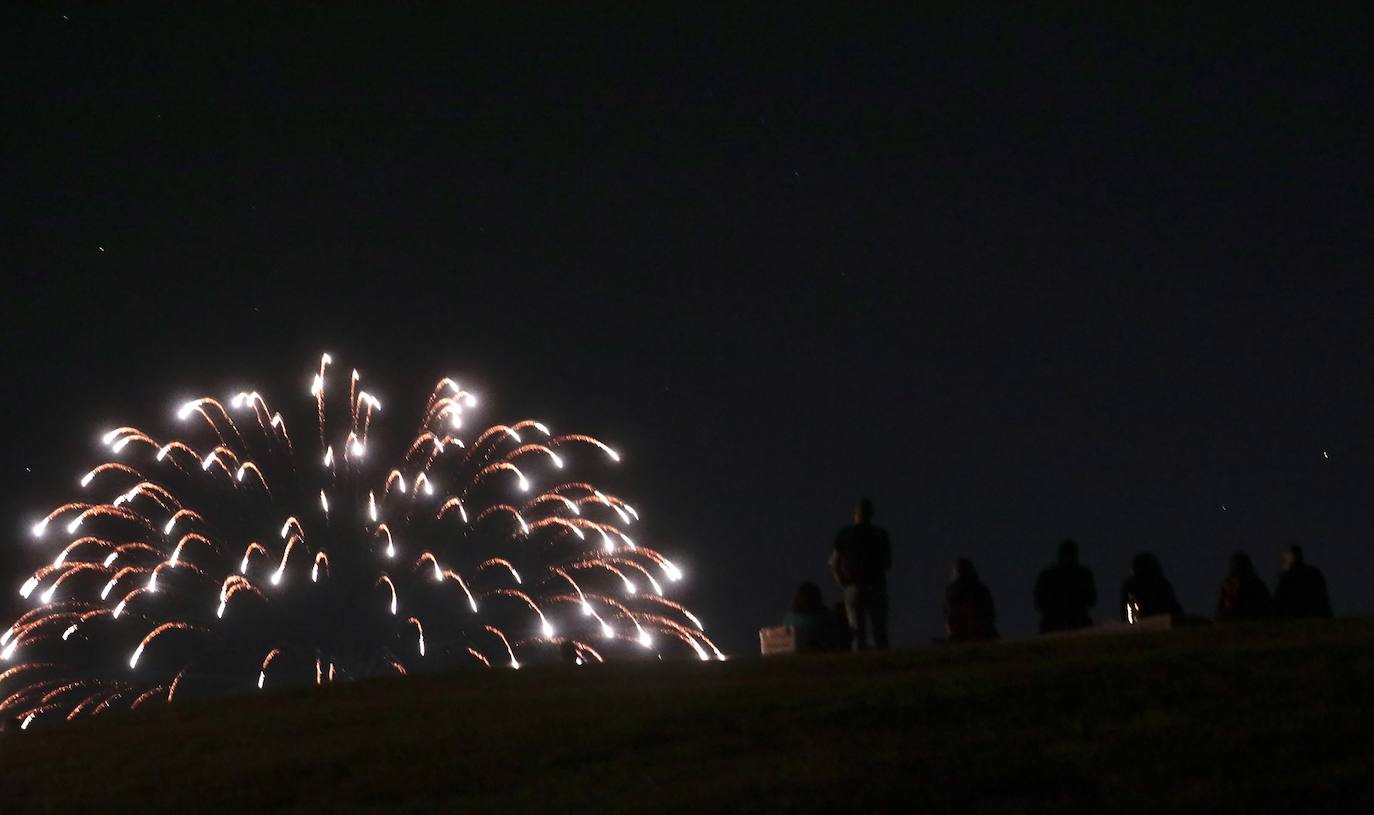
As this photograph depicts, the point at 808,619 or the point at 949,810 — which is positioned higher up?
the point at 808,619

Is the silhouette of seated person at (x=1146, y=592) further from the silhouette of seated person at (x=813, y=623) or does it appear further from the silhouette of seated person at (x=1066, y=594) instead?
the silhouette of seated person at (x=813, y=623)

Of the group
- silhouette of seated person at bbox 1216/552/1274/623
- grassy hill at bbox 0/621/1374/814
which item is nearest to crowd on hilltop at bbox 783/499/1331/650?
silhouette of seated person at bbox 1216/552/1274/623

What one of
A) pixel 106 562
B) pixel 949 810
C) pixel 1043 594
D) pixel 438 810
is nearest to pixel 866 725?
pixel 949 810

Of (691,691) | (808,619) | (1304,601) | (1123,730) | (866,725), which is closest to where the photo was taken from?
(1123,730)

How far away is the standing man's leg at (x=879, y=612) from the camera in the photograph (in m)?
25.2

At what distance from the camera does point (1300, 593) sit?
23.5 meters

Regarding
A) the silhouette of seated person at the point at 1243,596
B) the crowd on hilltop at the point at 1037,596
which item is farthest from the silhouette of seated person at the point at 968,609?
the silhouette of seated person at the point at 1243,596

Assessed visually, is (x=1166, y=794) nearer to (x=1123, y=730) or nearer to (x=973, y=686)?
(x=1123, y=730)

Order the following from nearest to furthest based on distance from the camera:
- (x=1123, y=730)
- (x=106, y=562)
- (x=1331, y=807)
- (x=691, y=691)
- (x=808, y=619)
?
(x=1331, y=807) < (x=1123, y=730) < (x=691, y=691) < (x=808, y=619) < (x=106, y=562)

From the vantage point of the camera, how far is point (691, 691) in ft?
67.6

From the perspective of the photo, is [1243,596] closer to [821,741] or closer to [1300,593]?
[1300,593]

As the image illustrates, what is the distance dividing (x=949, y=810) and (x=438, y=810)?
4.57 metres

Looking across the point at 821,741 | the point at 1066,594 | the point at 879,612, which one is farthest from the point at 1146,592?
the point at 821,741

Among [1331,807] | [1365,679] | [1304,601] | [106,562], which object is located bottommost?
[1331,807]
